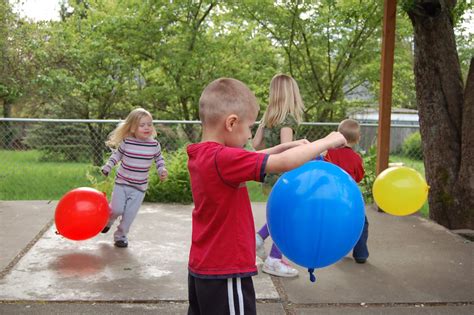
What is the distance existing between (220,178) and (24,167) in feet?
23.9

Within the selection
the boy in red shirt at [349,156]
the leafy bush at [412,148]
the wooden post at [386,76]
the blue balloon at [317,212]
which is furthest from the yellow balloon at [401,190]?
the leafy bush at [412,148]

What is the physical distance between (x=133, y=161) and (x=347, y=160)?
6.80ft

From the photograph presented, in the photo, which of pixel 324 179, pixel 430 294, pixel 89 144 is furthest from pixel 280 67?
pixel 324 179

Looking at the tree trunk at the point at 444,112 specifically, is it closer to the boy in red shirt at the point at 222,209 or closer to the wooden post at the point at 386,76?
the wooden post at the point at 386,76

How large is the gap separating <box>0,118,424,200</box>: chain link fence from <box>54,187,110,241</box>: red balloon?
3.87 meters

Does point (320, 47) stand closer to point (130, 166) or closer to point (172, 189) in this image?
point (172, 189)

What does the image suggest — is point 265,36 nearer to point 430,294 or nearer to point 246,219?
point 430,294

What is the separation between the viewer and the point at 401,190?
14.5ft

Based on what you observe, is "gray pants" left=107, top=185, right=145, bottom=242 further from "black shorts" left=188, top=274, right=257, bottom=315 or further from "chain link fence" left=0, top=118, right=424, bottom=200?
"chain link fence" left=0, top=118, right=424, bottom=200

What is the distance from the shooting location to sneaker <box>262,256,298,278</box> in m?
4.30

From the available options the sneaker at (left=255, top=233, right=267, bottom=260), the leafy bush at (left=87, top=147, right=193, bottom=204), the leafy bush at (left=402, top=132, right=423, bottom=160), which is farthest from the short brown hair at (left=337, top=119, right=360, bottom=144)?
the leafy bush at (left=402, top=132, right=423, bottom=160)

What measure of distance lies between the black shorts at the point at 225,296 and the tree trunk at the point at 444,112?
14.0 feet

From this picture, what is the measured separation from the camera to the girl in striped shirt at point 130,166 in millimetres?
5234

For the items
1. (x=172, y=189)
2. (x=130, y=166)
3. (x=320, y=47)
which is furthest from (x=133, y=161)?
(x=320, y=47)
